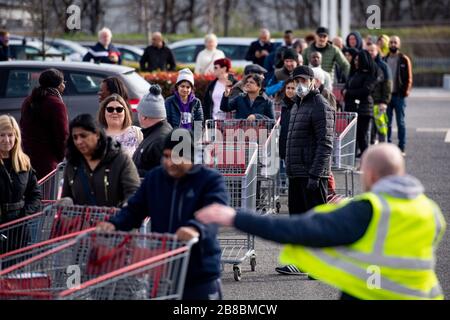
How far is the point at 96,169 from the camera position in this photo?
734 cm

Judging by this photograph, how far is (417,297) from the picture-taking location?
17.7ft

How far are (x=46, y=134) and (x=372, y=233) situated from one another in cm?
596

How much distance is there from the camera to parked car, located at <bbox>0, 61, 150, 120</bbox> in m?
15.9

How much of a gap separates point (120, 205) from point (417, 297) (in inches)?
100

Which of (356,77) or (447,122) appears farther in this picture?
(447,122)

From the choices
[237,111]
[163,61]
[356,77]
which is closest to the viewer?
[237,111]

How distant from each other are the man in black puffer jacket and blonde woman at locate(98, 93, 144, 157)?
4.48 ft

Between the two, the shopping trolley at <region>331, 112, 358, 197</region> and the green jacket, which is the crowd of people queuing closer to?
the shopping trolley at <region>331, 112, 358, 197</region>

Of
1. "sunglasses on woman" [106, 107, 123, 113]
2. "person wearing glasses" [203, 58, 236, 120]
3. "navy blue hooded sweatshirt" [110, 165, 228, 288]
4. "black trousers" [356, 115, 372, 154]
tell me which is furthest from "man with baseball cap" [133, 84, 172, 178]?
"black trousers" [356, 115, 372, 154]

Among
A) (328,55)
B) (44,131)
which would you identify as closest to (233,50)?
(328,55)

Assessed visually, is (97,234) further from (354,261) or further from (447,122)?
(447,122)

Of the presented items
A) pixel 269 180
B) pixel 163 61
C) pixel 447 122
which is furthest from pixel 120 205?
pixel 447 122

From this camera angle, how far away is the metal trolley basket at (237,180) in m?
9.45

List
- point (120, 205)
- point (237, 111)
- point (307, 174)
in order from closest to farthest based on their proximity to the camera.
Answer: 1. point (120, 205)
2. point (307, 174)
3. point (237, 111)
